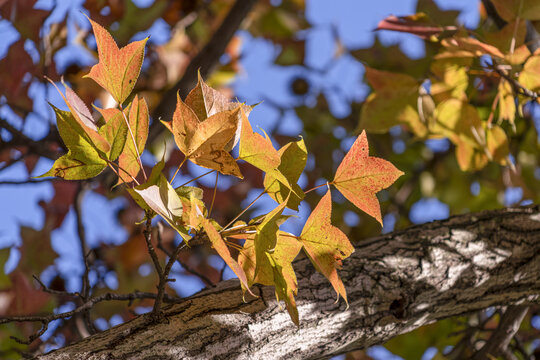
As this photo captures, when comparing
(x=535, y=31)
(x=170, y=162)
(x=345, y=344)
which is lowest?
(x=170, y=162)

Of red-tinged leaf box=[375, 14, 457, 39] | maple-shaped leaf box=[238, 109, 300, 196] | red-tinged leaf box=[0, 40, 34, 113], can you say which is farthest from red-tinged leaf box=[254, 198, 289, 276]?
red-tinged leaf box=[0, 40, 34, 113]

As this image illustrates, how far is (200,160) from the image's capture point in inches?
16.8

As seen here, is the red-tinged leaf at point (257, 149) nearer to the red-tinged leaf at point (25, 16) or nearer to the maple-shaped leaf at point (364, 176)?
the maple-shaped leaf at point (364, 176)

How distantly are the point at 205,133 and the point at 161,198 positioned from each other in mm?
66

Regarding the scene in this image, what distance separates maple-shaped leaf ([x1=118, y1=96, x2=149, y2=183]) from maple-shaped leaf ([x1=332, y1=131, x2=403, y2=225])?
190 millimetres

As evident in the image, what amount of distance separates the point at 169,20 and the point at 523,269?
109cm

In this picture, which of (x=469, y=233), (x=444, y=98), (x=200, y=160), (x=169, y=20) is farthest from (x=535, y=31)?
(x=169, y=20)

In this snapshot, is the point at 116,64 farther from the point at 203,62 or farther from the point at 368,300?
the point at 203,62

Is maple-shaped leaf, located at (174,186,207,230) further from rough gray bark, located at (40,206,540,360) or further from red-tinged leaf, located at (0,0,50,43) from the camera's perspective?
red-tinged leaf, located at (0,0,50,43)

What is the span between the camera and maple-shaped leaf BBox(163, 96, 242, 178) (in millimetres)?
404

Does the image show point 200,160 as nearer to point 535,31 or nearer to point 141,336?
point 141,336

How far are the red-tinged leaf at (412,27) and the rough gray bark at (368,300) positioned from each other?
0.29 metres

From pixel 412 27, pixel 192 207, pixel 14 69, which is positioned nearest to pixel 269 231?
pixel 192 207

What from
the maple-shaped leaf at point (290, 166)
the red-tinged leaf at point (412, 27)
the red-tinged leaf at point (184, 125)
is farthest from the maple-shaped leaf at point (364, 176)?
the red-tinged leaf at point (412, 27)
